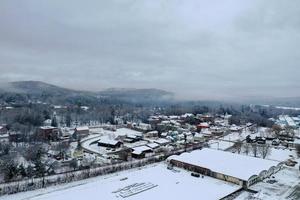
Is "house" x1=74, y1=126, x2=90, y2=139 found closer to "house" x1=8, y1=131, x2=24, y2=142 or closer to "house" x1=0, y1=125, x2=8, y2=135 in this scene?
"house" x1=8, y1=131, x2=24, y2=142

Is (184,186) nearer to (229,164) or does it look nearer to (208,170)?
(208,170)

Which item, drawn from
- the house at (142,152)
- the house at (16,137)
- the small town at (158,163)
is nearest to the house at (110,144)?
the small town at (158,163)

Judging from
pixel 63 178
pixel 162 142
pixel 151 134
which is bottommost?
pixel 63 178

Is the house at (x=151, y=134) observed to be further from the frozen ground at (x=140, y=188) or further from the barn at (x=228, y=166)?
the frozen ground at (x=140, y=188)

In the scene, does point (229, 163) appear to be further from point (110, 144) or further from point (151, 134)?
point (151, 134)

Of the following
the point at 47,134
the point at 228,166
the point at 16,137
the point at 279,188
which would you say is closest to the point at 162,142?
the point at 228,166

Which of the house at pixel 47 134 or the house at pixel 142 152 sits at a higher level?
the house at pixel 47 134

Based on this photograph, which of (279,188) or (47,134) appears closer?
(279,188)
